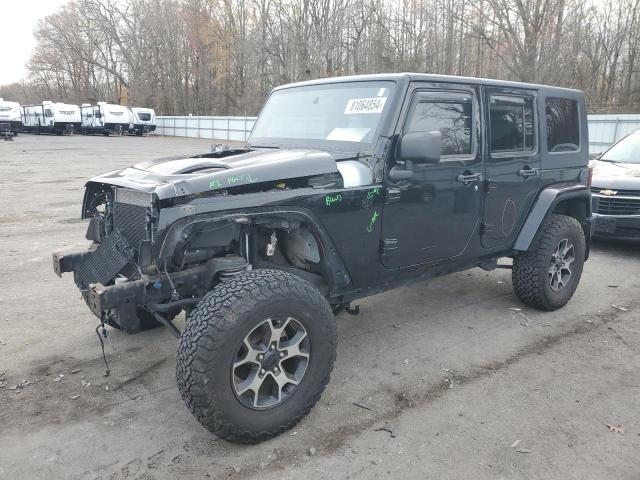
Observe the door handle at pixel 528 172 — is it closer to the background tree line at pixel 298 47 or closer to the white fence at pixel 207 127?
the background tree line at pixel 298 47

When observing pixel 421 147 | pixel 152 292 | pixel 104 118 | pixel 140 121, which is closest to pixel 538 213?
pixel 421 147

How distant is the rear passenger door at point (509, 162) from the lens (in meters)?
4.39

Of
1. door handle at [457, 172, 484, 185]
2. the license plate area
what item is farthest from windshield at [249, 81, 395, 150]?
the license plate area

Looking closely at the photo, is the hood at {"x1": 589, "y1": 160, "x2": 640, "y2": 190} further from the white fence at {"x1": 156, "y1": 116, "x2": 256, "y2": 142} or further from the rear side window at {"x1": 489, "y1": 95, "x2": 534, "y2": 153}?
the white fence at {"x1": 156, "y1": 116, "x2": 256, "y2": 142}

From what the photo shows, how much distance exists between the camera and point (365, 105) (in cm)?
379

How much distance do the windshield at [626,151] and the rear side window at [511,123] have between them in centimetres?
436

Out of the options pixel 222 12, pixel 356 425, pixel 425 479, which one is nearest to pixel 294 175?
pixel 356 425

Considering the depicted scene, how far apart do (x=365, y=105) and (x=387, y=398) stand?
2048 millimetres

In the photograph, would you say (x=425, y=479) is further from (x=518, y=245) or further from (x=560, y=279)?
(x=560, y=279)

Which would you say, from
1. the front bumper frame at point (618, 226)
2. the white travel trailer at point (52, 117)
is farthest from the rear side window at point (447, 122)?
the white travel trailer at point (52, 117)

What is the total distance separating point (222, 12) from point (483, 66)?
30.3 meters

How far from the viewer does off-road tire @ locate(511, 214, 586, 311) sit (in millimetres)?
4855

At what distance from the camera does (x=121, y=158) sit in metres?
23.0

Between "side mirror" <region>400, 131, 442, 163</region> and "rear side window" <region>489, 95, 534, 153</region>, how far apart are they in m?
1.19
